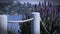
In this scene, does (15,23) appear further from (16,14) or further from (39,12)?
(39,12)

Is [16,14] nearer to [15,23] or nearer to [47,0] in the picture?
[15,23]

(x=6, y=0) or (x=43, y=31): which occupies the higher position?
(x=6, y=0)

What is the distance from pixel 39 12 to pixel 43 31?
212 mm

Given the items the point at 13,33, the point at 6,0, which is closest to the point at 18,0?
the point at 6,0

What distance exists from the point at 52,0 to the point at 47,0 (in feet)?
0.18

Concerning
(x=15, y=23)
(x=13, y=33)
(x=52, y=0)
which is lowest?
(x=13, y=33)

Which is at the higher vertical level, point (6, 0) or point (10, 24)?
point (6, 0)

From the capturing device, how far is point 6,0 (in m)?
1.39

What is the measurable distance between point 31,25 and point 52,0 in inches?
13.9

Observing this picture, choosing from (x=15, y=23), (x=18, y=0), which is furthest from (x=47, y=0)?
(x=15, y=23)

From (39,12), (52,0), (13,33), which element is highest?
(52,0)

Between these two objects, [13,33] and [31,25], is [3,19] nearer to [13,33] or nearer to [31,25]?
[13,33]

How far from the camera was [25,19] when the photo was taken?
141cm

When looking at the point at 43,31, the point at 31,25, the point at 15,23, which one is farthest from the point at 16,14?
the point at 43,31
